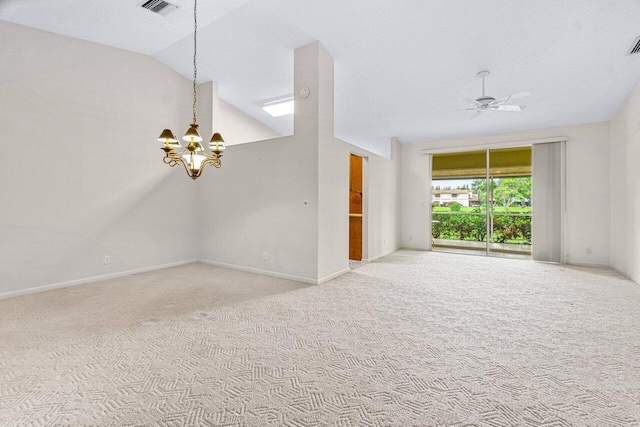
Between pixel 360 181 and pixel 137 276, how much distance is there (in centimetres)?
433

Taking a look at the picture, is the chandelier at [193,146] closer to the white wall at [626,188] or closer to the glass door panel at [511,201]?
the white wall at [626,188]

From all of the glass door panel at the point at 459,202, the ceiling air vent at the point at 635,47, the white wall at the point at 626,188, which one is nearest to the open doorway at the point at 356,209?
the glass door panel at the point at 459,202

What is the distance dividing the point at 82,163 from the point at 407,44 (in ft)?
16.1

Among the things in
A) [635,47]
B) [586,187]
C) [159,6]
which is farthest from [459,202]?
[159,6]

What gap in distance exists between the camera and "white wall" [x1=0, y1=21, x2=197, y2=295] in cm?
366

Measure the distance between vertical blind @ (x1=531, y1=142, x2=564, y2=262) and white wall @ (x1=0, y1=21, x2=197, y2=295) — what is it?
7.10m

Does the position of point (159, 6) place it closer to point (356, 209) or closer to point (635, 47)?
point (356, 209)

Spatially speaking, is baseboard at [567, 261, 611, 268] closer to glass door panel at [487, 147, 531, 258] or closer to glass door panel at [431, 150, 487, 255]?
glass door panel at [487, 147, 531, 258]

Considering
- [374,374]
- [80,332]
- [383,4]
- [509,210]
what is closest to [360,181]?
[383,4]

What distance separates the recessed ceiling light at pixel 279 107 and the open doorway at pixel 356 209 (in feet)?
5.45

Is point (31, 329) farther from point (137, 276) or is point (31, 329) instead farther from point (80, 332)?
point (137, 276)

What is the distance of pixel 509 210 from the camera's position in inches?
280

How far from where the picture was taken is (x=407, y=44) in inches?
158

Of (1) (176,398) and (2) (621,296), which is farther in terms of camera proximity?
(2) (621,296)
